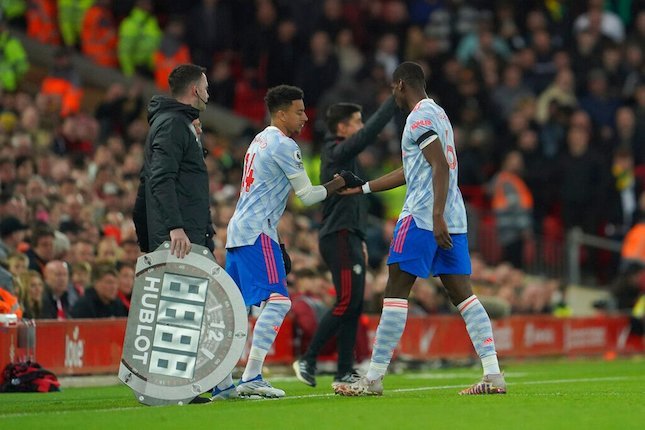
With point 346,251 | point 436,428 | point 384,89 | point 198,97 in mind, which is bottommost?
point 436,428

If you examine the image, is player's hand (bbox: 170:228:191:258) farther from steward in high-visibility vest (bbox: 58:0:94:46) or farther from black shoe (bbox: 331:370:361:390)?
steward in high-visibility vest (bbox: 58:0:94:46)

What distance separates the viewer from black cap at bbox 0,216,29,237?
16.2 meters

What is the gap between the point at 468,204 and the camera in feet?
85.3

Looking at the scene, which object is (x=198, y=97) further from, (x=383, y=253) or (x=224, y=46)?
(x=224, y=46)

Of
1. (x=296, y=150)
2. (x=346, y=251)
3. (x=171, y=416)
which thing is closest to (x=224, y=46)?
(x=346, y=251)

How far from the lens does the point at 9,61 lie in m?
22.0

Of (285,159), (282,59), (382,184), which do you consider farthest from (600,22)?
(285,159)

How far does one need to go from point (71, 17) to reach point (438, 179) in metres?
15.4

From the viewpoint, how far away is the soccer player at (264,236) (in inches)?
458

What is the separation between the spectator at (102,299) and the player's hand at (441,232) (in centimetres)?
570

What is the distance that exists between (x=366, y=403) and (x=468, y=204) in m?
15.6

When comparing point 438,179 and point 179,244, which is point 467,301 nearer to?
point 438,179

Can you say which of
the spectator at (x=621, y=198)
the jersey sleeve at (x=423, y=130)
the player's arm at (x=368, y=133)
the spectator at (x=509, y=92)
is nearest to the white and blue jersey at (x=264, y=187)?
the jersey sleeve at (x=423, y=130)

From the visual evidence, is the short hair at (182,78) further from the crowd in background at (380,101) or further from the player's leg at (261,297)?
the crowd in background at (380,101)
